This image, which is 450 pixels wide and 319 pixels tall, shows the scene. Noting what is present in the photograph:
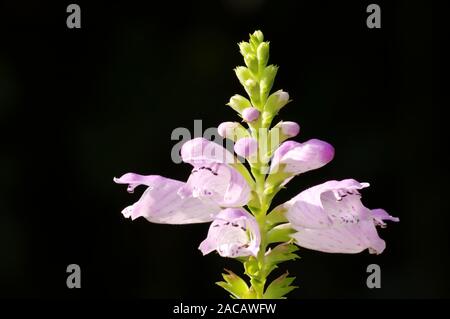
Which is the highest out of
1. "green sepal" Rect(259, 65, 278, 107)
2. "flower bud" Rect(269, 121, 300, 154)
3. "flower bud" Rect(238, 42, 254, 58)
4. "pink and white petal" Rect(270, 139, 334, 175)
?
"flower bud" Rect(238, 42, 254, 58)

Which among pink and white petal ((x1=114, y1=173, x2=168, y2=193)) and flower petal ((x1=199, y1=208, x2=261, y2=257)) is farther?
pink and white petal ((x1=114, y1=173, x2=168, y2=193))

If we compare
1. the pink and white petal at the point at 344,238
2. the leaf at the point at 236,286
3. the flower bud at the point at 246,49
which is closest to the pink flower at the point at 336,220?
the pink and white petal at the point at 344,238

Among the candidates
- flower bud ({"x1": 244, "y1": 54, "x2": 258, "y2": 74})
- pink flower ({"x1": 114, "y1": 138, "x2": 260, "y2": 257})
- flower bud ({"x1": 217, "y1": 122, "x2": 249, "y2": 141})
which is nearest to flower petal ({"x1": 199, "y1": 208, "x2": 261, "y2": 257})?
pink flower ({"x1": 114, "y1": 138, "x2": 260, "y2": 257})

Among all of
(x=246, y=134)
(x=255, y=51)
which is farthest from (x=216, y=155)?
(x=255, y=51)

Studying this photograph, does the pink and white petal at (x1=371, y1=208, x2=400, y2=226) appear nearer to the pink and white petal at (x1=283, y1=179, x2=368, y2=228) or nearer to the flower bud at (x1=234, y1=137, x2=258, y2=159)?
the pink and white petal at (x1=283, y1=179, x2=368, y2=228)

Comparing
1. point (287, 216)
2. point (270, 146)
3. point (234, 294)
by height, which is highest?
point (270, 146)

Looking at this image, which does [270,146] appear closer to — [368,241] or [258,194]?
[258,194]

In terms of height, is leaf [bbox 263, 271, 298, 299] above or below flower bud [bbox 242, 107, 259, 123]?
below
